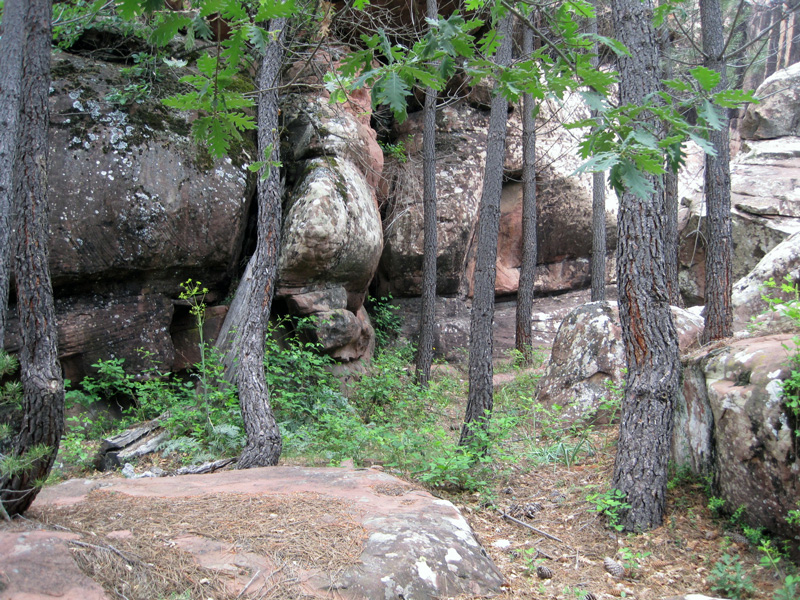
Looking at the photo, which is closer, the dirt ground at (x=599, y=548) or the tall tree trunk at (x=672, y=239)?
the dirt ground at (x=599, y=548)

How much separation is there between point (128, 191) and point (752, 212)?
15319 mm

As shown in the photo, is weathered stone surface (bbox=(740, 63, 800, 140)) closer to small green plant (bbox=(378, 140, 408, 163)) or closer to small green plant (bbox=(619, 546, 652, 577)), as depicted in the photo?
small green plant (bbox=(378, 140, 408, 163))

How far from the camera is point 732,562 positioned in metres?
3.78

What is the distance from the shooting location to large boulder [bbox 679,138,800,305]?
14648 millimetres

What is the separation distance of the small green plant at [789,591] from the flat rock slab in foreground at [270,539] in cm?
160

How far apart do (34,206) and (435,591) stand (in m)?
3.16

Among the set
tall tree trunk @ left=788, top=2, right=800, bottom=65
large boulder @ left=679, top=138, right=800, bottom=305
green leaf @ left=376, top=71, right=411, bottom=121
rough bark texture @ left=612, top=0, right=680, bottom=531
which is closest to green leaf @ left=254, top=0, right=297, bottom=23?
green leaf @ left=376, top=71, right=411, bottom=121

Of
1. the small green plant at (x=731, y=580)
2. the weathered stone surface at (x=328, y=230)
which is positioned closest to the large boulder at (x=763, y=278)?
the small green plant at (x=731, y=580)

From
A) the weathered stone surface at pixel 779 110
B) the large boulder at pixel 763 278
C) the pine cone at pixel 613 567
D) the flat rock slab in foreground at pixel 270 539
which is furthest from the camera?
the weathered stone surface at pixel 779 110

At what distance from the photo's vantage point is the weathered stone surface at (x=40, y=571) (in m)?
2.42

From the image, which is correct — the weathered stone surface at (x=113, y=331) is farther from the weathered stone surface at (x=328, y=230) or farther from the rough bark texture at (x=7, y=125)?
the rough bark texture at (x=7, y=125)

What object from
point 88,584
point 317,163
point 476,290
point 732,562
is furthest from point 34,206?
point 317,163

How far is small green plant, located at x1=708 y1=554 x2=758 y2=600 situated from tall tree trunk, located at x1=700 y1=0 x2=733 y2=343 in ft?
15.5

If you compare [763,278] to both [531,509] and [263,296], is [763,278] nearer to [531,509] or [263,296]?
[531,509]
